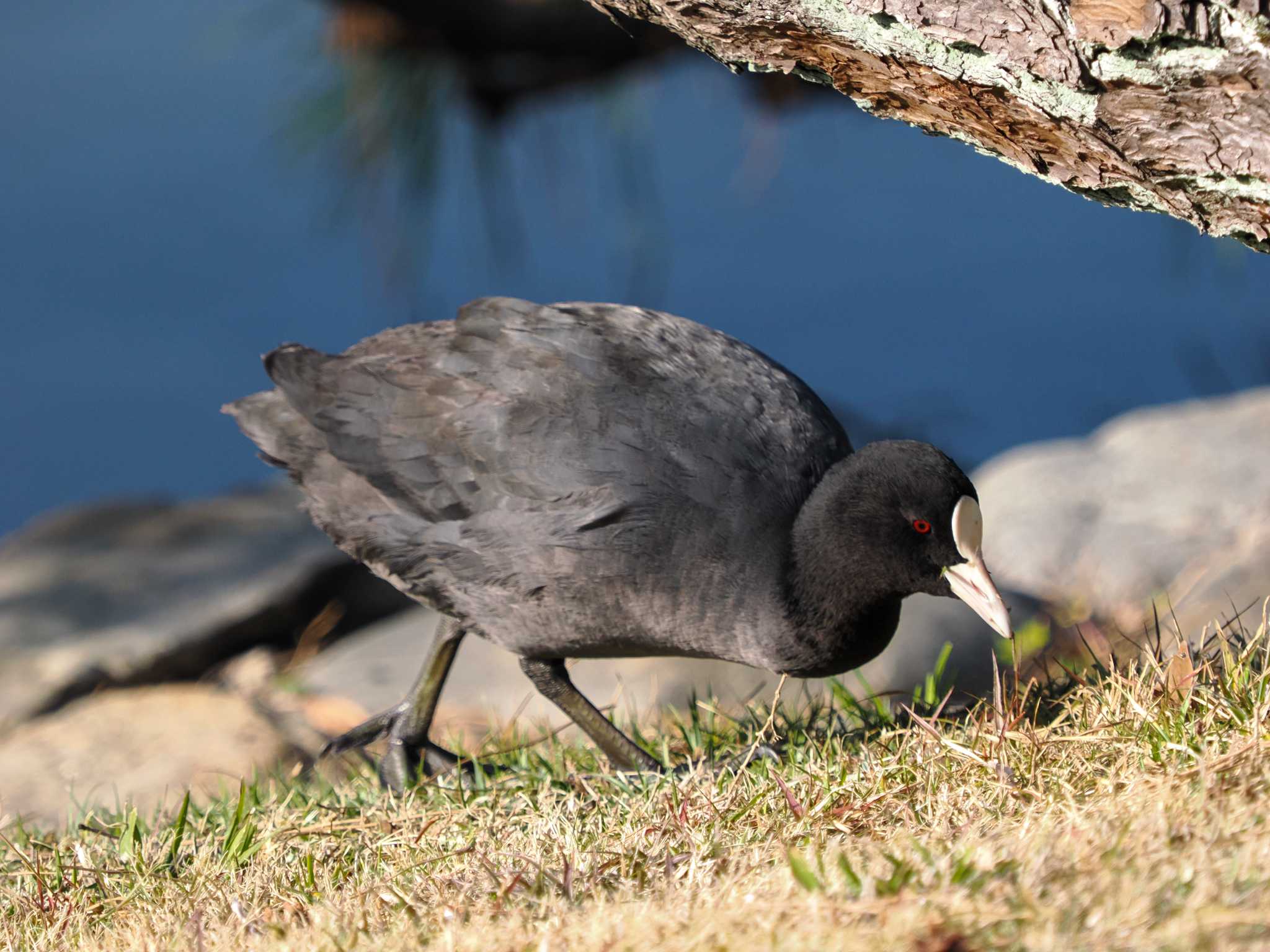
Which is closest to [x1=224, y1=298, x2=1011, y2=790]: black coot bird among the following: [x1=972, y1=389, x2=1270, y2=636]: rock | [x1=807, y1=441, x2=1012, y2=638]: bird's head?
[x1=807, y1=441, x2=1012, y2=638]: bird's head

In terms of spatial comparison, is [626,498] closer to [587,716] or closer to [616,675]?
[587,716]

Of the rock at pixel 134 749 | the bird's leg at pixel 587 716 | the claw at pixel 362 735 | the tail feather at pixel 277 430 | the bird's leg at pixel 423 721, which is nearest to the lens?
the bird's leg at pixel 587 716

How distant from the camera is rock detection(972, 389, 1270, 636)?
217 inches

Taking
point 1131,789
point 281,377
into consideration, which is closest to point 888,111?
point 1131,789

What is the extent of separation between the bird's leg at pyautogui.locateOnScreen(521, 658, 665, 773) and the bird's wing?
389 millimetres

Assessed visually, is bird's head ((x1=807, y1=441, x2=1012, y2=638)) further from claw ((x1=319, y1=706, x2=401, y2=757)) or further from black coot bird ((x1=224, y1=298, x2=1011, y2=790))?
claw ((x1=319, y1=706, x2=401, y2=757))

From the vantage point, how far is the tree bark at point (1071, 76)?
2299 mm

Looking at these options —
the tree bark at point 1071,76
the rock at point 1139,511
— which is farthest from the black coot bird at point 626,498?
the rock at point 1139,511

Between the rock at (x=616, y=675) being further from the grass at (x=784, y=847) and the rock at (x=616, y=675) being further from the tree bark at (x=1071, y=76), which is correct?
the tree bark at (x=1071, y=76)

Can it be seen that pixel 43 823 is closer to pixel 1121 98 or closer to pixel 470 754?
pixel 470 754

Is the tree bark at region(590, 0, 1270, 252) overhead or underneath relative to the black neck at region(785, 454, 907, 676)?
overhead

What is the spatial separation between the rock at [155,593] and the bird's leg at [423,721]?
2374 mm

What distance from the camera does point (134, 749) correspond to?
16.8 feet

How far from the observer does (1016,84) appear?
246 centimetres
